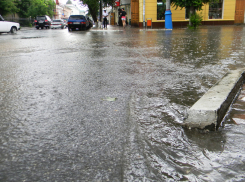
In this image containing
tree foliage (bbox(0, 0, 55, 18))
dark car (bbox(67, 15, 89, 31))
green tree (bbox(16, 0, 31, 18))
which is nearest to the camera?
dark car (bbox(67, 15, 89, 31))

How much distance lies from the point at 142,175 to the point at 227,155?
531mm

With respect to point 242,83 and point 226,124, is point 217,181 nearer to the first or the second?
point 226,124

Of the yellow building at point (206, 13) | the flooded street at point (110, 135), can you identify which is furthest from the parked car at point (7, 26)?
the flooded street at point (110, 135)

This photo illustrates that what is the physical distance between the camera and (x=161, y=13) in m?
26.6

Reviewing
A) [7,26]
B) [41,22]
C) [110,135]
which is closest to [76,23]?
[7,26]

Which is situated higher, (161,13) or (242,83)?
(161,13)

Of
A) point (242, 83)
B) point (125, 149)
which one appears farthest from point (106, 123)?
point (242, 83)

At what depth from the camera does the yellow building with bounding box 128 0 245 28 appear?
2648 centimetres

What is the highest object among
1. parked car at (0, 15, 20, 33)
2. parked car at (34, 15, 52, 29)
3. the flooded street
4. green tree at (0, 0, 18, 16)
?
green tree at (0, 0, 18, 16)

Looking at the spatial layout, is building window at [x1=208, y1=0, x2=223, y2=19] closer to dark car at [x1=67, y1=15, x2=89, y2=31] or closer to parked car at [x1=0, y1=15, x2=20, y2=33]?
dark car at [x1=67, y1=15, x2=89, y2=31]

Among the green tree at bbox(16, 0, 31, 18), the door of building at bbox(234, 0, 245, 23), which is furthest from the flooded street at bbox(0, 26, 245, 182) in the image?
→ the green tree at bbox(16, 0, 31, 18)

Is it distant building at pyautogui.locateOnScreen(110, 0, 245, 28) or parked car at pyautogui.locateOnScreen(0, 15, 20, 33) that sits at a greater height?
distant building at pyautogui.locateOnScreen(110, 0, 245, 28)

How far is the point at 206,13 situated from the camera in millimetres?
26750

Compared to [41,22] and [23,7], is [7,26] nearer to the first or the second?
[41,22]
